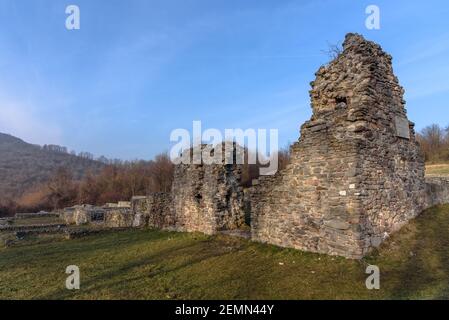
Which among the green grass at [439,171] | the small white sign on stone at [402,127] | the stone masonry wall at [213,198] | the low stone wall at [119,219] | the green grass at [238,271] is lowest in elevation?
the low stone wall at [119,219]

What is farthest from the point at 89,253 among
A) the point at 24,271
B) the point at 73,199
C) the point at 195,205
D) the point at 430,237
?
the point at 73,199

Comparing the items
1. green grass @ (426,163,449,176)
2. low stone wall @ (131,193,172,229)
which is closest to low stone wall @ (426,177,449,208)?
low stone wall @ (131,193,172,229)

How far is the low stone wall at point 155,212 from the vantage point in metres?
17.0

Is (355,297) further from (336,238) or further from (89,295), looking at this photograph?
(89,295)

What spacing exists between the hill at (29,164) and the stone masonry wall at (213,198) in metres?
77.6

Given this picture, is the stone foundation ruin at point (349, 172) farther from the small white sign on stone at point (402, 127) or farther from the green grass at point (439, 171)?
the green grass at point (439, 171)

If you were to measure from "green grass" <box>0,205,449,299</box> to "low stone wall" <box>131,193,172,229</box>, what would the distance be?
5044 millimetres

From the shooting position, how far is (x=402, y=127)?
10.1 metres

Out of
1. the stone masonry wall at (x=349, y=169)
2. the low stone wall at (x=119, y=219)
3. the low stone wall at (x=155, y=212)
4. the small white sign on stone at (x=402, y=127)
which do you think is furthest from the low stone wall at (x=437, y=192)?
the low stone wall at (x=119, y=219)

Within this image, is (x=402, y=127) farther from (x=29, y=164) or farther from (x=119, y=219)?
(x=29, y=164)

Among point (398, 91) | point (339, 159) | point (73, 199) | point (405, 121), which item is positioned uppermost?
point (398, 91)

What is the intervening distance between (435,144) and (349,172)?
4711 centimetres

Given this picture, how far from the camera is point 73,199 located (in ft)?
188

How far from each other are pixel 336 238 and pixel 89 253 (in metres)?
8.30
